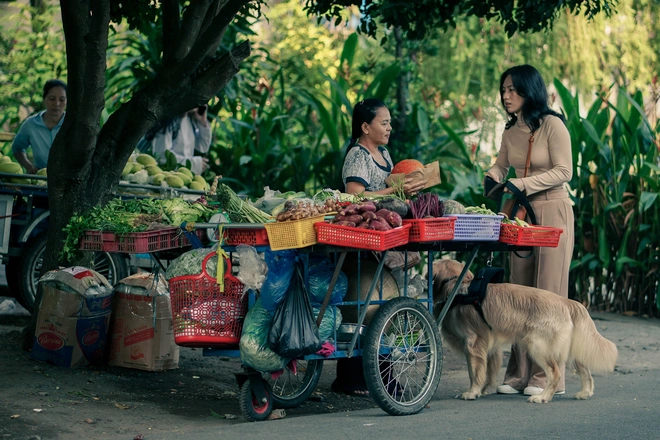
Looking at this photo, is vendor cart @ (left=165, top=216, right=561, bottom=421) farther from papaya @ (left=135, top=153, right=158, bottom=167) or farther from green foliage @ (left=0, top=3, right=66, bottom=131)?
green foliage @ (left=0, top=3, right=66, bottom=131)

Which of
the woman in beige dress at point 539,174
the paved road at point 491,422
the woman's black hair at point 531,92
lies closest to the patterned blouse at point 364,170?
the woman in beige dress at point 539,174

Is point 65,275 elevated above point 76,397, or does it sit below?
above

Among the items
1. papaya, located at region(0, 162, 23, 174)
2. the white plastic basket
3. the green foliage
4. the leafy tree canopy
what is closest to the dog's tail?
the white plastic basket

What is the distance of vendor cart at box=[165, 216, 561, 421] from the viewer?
574 cm

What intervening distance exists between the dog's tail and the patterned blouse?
158 cm

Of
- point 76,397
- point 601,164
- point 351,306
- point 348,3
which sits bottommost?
point 76,397

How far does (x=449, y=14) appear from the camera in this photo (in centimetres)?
885

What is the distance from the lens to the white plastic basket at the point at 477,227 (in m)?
5.86

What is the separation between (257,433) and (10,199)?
→ 4363 mm

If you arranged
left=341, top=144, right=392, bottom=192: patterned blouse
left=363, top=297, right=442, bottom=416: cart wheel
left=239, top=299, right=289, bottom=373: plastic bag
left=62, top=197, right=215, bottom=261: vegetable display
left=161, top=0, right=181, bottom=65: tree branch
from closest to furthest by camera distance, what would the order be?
left=239, top=299, right=289, bottom=373: plastic bag → left=363, top=297, right=442, bottom=416: cart wheel → left=62, top=197, right=215, bottom=261: vegetable display → left=341, top=144, right=392, bottom=192: patterned blouse → left=161, top=0, right=181, bottom=65: tree branch

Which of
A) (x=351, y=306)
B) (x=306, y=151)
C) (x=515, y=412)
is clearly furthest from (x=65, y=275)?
(x=306, y=151)

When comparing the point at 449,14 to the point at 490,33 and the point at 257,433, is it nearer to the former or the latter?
the point at 257,433

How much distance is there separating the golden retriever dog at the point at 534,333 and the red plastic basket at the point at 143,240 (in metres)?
1.95

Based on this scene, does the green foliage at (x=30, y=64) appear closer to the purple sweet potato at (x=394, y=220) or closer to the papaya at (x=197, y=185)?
the papaya at (x=197, y=185)
